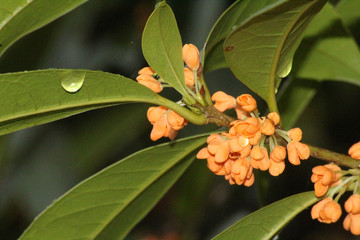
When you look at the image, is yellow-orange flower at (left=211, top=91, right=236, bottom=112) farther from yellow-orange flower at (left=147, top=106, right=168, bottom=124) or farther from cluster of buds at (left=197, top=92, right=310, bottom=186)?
yellow-orange flower at (left=147, top=106, right=168, bottom=124)

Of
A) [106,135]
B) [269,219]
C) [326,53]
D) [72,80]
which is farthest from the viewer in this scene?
[106,135]

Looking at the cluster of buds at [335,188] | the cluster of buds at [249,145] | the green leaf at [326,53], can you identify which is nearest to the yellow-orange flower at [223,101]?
the cluster of buds at [249,145]

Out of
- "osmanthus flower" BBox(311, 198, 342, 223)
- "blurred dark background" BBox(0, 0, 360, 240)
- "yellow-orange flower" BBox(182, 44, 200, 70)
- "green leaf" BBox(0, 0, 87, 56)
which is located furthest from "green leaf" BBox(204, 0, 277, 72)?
"blurred dark background" BBox(0, 0, 360, 240)

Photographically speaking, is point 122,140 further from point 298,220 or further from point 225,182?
point 298,220

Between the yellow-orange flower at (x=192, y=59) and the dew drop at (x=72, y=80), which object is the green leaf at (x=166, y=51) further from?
the dew drop at (x=72, y=80)

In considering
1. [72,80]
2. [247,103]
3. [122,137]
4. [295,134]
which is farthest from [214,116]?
[122,137]

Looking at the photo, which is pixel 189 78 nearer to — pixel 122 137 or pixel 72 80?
pixel 72 80
